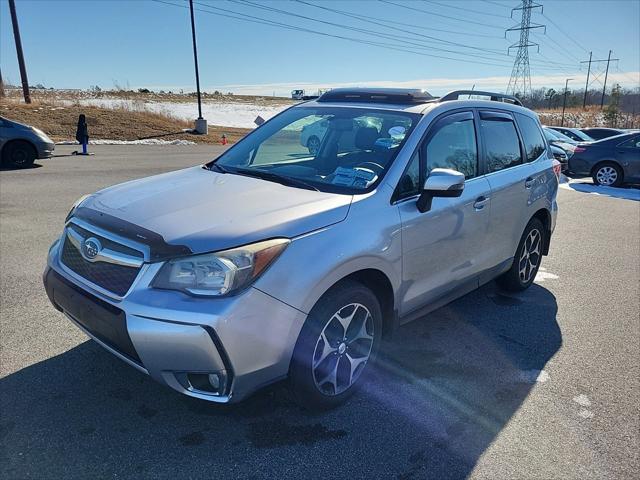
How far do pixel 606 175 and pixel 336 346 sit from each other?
12905 millimetres

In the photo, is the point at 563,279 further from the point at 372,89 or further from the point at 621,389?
the point at 372,89

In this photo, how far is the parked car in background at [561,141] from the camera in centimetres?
1514

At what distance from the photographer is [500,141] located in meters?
4.39

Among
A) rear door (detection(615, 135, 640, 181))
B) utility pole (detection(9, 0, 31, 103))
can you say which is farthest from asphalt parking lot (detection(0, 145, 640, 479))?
utility pole (detection(9, 0, 31, 103))

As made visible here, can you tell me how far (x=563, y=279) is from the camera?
18.6ft

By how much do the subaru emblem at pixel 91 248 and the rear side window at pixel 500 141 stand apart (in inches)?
118

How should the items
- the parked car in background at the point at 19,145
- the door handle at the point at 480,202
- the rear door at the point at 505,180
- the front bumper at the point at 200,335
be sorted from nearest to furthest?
the front bumper at the point at 200,335 → the door handle at the point at 480,202 → the rear door at the point at 505,180 → the parked car in background at the point at 19,145

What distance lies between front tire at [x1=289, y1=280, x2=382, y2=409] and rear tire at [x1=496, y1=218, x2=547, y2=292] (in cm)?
221

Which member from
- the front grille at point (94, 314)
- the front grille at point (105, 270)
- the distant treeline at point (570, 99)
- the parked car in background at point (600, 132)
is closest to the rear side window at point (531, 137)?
the front grille at point (105, 270)

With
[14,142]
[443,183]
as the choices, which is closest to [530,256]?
[443,183]

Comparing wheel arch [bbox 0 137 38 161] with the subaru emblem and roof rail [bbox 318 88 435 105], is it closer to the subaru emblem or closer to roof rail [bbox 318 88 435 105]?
roof rail [bbox 318 88 435 105]

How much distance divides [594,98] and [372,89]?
11353 centimetres

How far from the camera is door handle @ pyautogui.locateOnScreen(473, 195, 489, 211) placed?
384 centimetres

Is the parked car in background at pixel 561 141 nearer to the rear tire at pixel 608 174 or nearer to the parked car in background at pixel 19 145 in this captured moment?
the rear tire at pixel 608 174
